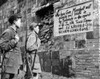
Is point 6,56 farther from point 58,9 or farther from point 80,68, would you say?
point 58,9

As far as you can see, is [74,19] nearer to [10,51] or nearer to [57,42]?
[57,42]

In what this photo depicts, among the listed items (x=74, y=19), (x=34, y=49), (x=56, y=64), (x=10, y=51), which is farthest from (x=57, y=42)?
(x=10, y=51)

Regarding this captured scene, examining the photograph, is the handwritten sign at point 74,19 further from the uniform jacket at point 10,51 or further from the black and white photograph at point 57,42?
the uniform jacket at point 10,51

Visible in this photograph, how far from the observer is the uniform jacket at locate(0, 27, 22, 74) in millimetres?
5156

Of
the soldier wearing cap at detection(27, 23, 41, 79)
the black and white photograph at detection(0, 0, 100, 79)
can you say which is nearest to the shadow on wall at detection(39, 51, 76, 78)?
the black and white photograph at detection(0, 0, 100, 79)

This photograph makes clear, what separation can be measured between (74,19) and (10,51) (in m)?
2.12

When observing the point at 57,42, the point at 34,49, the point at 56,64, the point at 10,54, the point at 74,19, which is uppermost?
the point at 74,19

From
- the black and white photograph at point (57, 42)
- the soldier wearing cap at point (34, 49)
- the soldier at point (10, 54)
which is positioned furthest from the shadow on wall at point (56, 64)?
the soldier at point (10, 54)

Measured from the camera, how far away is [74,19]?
254 inches

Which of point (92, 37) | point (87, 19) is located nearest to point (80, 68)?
point (92, 37)

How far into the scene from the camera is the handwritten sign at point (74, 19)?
19.8ft

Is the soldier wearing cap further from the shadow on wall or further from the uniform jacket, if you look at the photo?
the uniform jacket

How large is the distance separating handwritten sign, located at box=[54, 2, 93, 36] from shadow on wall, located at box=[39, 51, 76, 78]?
70 cm

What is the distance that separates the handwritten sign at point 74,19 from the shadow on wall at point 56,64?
700 mm
